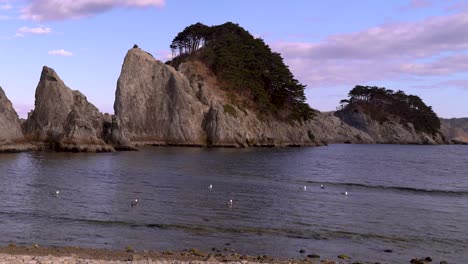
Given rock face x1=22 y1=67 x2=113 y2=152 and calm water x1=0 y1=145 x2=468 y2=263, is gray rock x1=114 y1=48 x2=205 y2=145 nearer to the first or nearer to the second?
rock face x1=22 y1=67 x2=113 y2=152

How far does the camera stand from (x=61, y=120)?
79.1m

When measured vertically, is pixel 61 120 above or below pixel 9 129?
above

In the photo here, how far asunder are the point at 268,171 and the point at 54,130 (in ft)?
127

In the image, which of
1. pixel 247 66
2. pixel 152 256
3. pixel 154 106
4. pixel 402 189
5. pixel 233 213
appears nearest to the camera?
pixel 152 256

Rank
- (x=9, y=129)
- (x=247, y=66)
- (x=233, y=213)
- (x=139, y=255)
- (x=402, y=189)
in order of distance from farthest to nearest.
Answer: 1. (x=247, y=66)
2. (x=9, y=129)
3. (x=402, y=189)
4. (x=233, y=213)
5. (x=139, y=255)

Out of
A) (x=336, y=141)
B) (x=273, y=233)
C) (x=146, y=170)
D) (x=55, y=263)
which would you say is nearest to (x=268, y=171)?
(x=146, y=170)

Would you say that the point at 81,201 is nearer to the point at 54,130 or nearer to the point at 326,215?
the point at 326,215

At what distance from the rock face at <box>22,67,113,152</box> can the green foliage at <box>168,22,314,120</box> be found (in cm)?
5624

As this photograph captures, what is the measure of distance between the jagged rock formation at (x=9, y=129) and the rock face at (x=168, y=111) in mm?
29225

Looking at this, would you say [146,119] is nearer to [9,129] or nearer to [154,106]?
[154,106]

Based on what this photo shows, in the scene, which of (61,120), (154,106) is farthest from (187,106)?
(61,120)

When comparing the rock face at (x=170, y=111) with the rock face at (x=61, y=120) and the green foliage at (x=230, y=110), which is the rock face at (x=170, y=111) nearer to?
the green foliage at (x=230, y=110)

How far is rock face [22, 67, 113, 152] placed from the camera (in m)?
75.5

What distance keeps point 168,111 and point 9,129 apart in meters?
41.9
